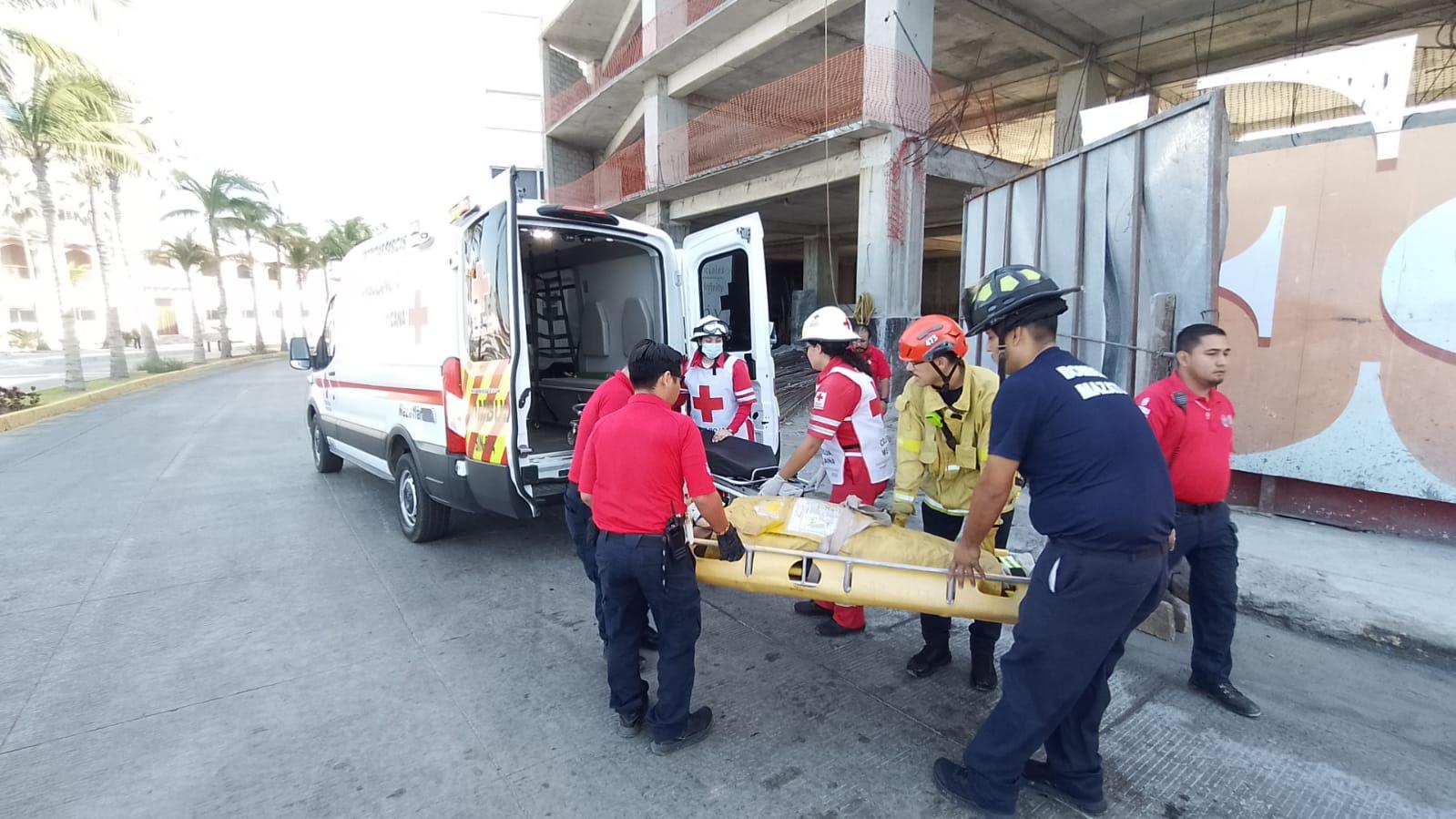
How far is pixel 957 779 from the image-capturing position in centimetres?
226

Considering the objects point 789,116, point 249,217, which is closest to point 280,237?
point 249,217

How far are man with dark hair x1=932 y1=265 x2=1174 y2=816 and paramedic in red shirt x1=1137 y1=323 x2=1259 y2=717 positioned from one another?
0.83m

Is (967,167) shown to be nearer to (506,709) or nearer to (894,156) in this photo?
(894,156)

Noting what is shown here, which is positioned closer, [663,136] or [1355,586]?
[1355,586]

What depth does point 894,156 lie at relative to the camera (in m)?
9.62

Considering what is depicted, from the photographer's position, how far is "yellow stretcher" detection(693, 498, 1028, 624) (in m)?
2.39

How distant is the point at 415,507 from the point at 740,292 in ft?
9.78

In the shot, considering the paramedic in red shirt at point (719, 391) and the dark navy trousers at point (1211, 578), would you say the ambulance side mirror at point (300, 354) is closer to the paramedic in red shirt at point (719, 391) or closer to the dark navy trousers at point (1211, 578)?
the paramedic in red shirt at point (719, 391)

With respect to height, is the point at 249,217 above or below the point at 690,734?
above

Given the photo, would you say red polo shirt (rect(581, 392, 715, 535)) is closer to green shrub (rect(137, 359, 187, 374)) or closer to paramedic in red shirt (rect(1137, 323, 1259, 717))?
paramedic in red shirt (rect(1137, 323, 1259, 717))

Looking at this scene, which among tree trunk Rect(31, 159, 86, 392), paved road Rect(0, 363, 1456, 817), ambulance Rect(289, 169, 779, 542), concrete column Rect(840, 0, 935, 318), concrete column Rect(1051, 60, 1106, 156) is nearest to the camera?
paved road Rect(0, 363, 1456, 817)

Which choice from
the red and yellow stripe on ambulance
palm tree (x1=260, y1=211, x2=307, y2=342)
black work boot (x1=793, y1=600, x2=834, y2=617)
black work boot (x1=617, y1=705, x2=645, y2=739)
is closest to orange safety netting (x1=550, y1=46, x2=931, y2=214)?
the red and yellow stripe on ambulance

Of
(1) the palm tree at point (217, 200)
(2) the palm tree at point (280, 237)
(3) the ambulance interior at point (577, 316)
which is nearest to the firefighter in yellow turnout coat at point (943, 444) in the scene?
(3) the ambulance interior at point (577, 316)

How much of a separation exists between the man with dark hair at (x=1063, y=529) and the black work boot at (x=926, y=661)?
0.84 metres
